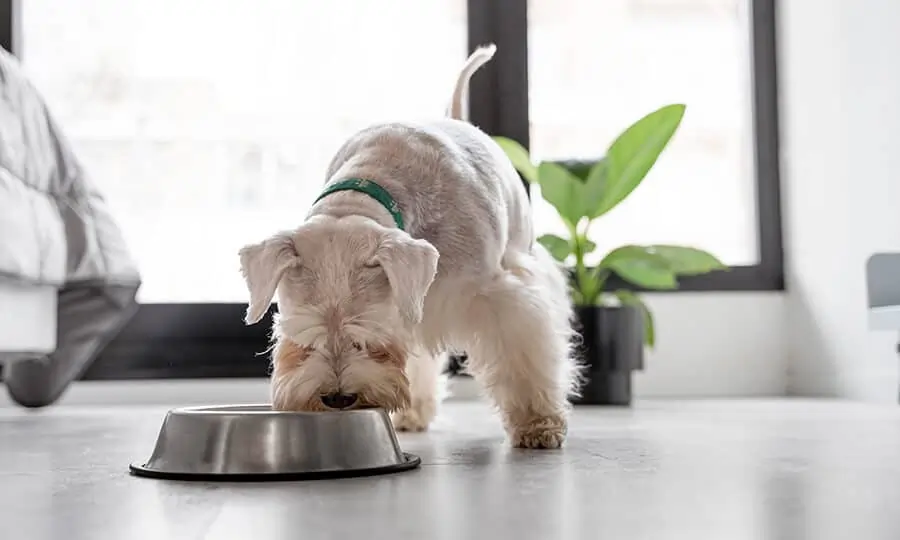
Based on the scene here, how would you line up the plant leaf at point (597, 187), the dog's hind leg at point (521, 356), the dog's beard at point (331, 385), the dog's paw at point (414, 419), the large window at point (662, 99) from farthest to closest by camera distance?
the large window at point (662, 99) → the plant leaf at point (597, 187) → the dog's paw at point (414, 419) → the dog's hind leg at point (521, 356) → the dog's beard at point (331, 385)

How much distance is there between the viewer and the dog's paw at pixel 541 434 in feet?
7.04

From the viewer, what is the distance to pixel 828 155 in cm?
410

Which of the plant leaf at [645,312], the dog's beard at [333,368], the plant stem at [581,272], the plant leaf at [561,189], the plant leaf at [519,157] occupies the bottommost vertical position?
the dog's beard at [333,368]

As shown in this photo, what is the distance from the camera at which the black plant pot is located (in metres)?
3.72

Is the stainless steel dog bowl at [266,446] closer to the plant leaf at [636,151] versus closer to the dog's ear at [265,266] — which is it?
the dog's ear at [265,266]

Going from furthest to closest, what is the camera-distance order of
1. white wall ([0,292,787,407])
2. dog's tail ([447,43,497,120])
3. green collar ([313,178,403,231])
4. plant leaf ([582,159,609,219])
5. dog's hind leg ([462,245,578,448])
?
white wall ([0,292,787,407])
plant leaf ([582,159,609,219])
dog's tail ([447,43,497,120])
dog's hind leg ([462,245,578,448])
green collar ([313,178,403,231])

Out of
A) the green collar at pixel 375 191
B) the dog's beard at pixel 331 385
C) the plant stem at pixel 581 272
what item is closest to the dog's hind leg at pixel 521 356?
the green collar at pixel 375 191

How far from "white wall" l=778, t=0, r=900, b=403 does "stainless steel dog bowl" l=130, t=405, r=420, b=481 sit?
2402mm

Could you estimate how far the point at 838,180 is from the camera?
4.01 m

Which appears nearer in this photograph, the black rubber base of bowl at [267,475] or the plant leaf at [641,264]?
the black rubber base of bowl at [267,475]

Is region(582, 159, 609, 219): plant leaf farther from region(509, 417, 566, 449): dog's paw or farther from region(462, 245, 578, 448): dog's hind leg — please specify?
region(509, 417, 566, 449): dog's paw

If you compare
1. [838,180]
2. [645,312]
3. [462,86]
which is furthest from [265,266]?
[838,180]

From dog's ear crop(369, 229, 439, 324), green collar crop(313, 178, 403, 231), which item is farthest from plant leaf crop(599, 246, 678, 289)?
dog's ear crop(369, 229, 439, 324)

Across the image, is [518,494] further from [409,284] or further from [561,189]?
[561,189]
